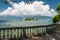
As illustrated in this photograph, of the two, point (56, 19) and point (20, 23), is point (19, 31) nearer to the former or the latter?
point (20, 23)

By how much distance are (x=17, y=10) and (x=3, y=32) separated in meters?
3.54

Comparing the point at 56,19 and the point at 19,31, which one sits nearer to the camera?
the point at 19,31

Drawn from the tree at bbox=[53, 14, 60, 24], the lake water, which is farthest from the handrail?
the tree at bbox=[53, 14, 60, 24]

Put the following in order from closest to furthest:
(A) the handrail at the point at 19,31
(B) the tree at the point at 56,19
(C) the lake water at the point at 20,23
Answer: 1. (A) the handrail at the point at 19,31
2. (C) the lake water at the point at 20,23
3. (B) the tree at the point at 56,19

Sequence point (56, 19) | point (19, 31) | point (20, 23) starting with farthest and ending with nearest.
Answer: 1. point (56, 19)
2. point (20, 23)
3. point (19, 31)

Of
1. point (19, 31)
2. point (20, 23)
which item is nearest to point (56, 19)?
point (20, 23)

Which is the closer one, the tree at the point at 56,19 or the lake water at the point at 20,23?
the lake water at the point at 20,23

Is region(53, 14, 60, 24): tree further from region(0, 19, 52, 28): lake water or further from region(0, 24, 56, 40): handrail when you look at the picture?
region(0, 24, 56, 40): handrail

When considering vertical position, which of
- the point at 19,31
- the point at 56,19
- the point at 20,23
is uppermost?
the point at 56,19

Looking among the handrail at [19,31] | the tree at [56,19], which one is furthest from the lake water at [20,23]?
the handrail at [19,31]

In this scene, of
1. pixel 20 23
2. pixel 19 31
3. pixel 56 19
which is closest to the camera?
pixel 19 31

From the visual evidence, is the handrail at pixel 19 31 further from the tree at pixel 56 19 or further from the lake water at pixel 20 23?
the tree at pixel 56 19

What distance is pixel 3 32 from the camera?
151 inches

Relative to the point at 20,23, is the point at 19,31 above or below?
below
